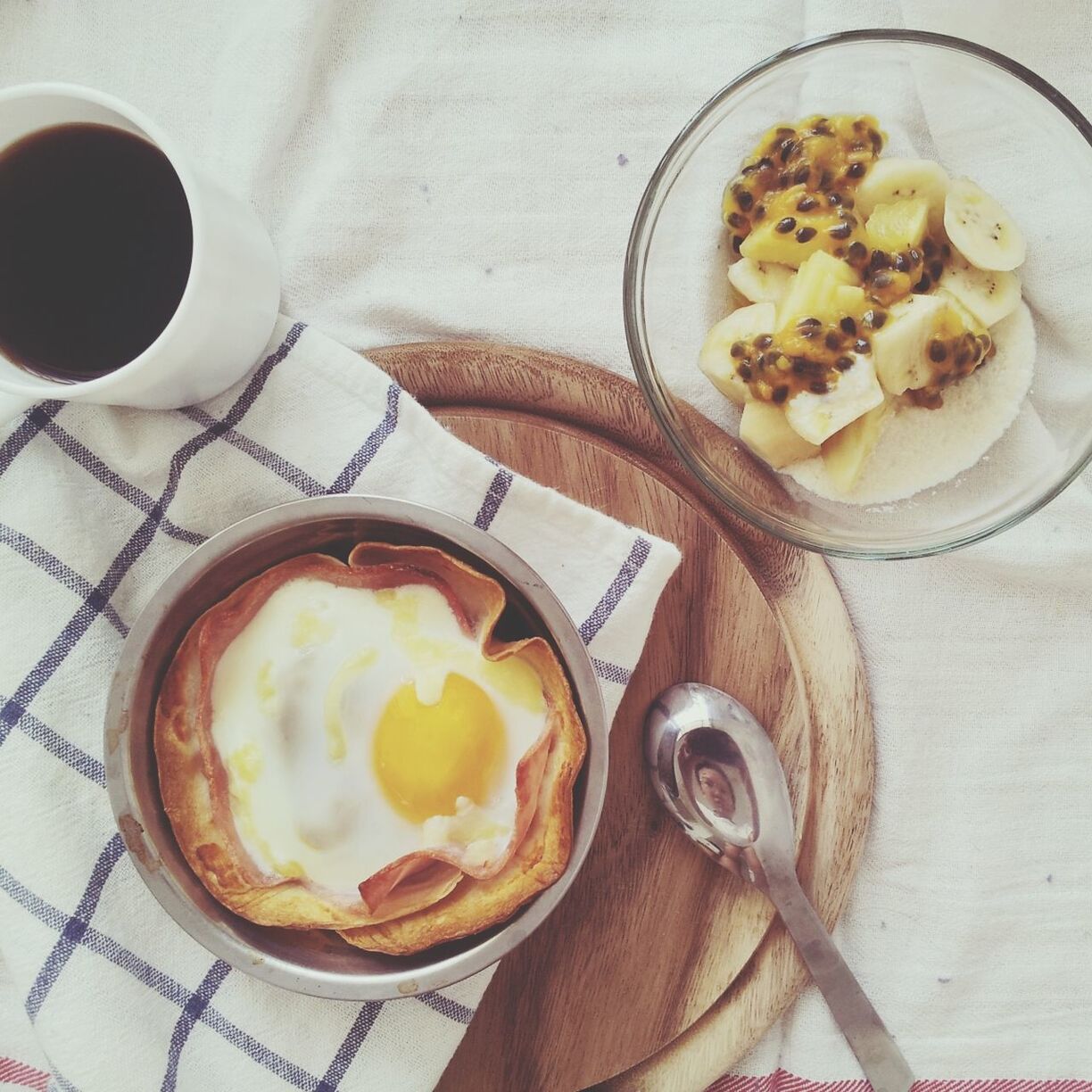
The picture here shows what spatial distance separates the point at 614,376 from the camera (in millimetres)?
1020

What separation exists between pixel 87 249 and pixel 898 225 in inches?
28.8

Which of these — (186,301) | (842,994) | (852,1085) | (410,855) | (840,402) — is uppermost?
(186,301)

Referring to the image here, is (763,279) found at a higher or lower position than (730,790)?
higher

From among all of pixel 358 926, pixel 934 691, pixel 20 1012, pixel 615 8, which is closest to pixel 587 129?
pixel 615 8

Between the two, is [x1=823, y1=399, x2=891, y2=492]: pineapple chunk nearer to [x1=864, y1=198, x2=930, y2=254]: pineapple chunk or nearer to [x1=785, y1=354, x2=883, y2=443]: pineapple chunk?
[x1=785, y1=354, x2=883, y2=443]: pineapple chunk

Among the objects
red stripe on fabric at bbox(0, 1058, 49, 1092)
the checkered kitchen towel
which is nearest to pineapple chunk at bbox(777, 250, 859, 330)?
the checkered kitchen towel

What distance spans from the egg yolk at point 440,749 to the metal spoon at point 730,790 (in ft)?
0.64

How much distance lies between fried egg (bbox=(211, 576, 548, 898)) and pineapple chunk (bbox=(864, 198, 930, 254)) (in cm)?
51

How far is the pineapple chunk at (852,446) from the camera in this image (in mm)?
948

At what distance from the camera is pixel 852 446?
0.96 meters

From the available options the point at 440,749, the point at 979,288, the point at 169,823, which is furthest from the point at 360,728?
the point at 979,288

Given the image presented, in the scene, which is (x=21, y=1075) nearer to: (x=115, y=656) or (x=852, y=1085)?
(x=115, y=656)

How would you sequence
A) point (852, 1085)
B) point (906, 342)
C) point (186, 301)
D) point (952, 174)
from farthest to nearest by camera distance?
point (852, 1085) → point (952, 174) → point (906, 342) → point (186, 301)

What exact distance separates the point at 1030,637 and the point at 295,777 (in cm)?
79
